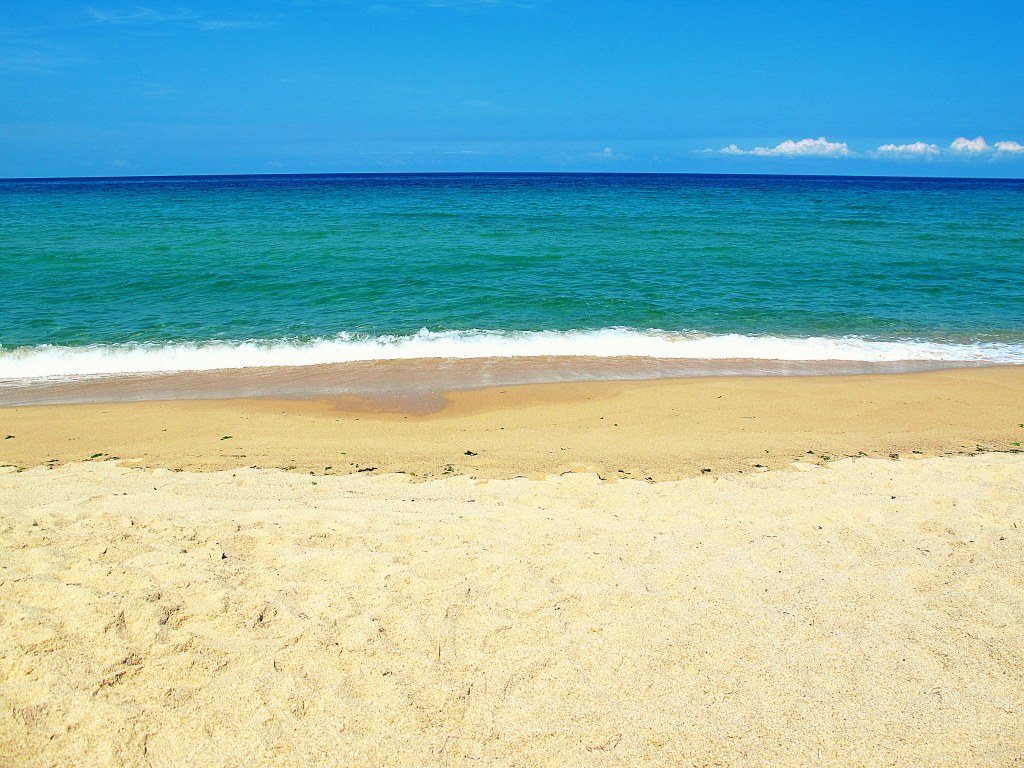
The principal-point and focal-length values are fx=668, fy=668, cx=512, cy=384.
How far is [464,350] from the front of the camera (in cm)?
1229

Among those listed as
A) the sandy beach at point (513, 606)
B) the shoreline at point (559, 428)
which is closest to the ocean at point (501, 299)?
the shoreline at point (559, 428)

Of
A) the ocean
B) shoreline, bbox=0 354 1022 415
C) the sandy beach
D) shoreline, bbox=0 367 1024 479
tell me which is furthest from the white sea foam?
the sandy beach

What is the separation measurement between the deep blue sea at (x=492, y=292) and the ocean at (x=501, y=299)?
7cm

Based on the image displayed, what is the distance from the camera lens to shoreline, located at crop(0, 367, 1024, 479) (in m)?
6.98

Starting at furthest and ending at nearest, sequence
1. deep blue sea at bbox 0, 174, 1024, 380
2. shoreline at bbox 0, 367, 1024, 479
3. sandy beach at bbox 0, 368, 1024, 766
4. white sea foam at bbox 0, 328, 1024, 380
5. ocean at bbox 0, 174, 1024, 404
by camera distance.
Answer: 1. deep blue sea at bbox 0, 174, 1024, 380
2. ocean at bbox 0, 174, 1024, 404
3. white sea foam at bbox 0, 328, 1024, 380
4. shoreline at bbox 0, 367, 1024, 479
5. sandy beach at bbox 0, 368, 1024, 766

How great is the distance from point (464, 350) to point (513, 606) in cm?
843

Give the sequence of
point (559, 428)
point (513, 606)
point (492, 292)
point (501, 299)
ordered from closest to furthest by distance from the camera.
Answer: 1. point (513, 606)
2. point (559, 428)
3. point (501, 299)
4. point (492, 292)

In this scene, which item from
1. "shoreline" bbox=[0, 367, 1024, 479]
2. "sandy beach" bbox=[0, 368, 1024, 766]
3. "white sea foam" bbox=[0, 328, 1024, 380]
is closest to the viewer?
"sandy beach" bbox=[0, 368, 1024, 766]

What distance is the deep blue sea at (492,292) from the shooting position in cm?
1237

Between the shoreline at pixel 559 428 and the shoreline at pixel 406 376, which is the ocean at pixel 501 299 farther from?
the shoreline at pixel 559 428

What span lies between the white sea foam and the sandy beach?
4510 millimetres

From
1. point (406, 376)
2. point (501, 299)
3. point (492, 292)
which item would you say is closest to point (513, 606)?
point (406, 376)

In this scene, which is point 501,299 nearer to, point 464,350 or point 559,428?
point 464,350

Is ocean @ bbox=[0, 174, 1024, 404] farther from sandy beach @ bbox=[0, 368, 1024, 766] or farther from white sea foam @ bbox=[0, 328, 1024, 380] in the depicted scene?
sandy beach @ bbox=[0, 368, 1024, 766]
